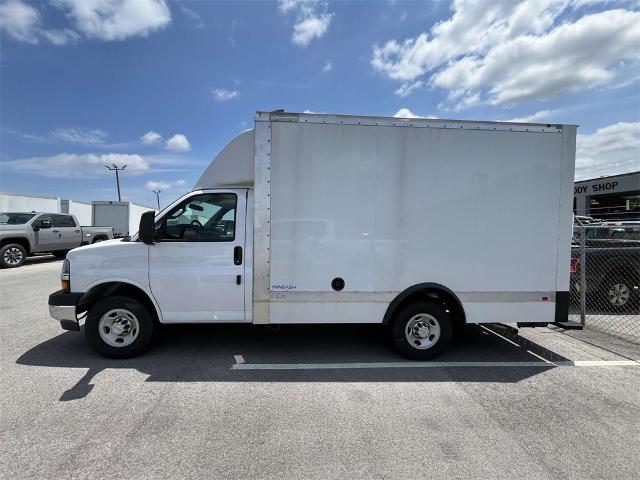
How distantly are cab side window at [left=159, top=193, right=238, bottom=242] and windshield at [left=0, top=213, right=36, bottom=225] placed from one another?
1253cm

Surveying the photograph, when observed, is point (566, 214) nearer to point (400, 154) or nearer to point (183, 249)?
point (400, 154)

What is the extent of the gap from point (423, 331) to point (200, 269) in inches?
111

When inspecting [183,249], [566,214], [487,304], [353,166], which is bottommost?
[487,304]

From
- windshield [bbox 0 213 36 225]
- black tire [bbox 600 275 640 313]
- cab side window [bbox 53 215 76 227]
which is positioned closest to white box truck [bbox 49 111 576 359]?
black tire [bbox 600 275 640 313]

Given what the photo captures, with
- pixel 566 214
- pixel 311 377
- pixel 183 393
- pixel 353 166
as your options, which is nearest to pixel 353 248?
pixel 353 166

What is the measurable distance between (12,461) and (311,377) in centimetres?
255

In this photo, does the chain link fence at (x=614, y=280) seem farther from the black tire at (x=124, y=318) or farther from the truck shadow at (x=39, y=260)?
the truck shadow at (x=39, y=260)

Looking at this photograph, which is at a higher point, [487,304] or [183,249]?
[183,249]

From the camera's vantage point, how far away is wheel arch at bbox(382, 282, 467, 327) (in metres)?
4.43

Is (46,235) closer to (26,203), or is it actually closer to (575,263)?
(575,263)

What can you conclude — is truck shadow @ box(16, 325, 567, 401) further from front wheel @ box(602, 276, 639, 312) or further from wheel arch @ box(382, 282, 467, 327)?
front wheel @ box(602, 276, 639, 312)

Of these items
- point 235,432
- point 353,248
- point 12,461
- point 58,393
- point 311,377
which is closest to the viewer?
point 12,461

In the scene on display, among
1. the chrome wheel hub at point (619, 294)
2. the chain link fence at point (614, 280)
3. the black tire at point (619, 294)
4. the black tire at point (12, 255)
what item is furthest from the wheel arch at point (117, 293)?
the black tire at point (12, 255)

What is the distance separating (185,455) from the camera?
2.76 m
